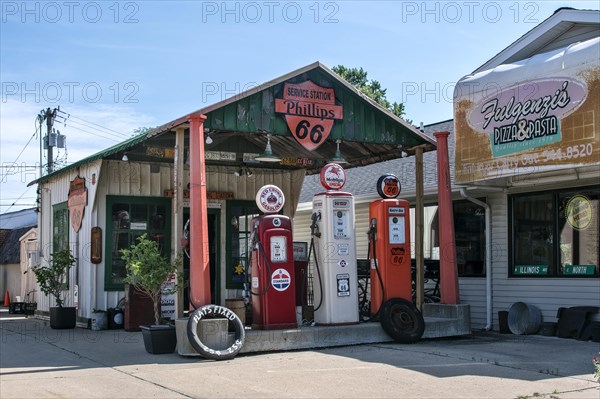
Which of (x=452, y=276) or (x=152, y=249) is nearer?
(x=152, y=249)

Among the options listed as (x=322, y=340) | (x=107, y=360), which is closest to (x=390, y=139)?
(x=322, y=340)

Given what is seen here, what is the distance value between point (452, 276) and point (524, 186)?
2323mm

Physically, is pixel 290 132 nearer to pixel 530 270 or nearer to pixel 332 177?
pixel 332 177

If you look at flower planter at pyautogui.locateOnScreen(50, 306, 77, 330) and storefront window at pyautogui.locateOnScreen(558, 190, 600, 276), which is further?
flower planter at pyautogui.locateOnScreen(50, 306, 77, 330)

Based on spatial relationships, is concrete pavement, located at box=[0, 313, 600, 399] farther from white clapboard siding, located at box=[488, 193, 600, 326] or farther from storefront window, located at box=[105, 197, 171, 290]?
storefront window, located at box=[105, 197, 171, 290]

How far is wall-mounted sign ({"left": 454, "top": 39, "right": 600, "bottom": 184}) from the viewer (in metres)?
11.9

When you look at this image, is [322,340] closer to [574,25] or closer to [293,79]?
[293,79]

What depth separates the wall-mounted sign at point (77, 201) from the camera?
15.2 metres

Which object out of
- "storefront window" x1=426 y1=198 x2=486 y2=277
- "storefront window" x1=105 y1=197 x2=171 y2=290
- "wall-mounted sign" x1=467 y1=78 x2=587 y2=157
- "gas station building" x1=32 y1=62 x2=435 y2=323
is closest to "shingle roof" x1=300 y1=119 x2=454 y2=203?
"storefront window" x1=426 y1=198 x2=486 y2=277

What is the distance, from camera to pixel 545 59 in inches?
506

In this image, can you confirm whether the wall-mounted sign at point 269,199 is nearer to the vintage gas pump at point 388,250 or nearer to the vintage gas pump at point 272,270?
the vintage gas pump at point 272,270

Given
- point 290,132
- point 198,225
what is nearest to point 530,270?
point 290,132

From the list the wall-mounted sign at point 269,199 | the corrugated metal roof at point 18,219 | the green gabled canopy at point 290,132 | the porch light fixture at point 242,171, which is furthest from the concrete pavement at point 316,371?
the corrugated metal roof at point 18,219

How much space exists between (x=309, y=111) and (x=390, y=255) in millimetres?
2831
